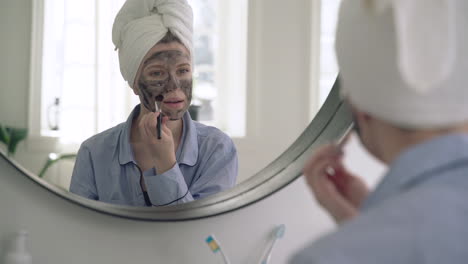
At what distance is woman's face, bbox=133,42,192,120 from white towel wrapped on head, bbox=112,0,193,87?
1 cm

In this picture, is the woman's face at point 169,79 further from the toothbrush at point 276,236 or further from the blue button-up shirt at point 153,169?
the toothbrush at point 276,236

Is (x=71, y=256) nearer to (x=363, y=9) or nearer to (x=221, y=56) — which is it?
(x=221, y=56)

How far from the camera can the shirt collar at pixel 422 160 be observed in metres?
0.40

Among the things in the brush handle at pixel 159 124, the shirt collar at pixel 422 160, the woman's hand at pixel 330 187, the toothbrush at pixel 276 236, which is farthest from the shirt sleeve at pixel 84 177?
the shirt collar at pixel 422 160

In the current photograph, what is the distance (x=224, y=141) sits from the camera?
2.97ft

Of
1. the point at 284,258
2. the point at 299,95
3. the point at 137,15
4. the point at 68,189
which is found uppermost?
the point at 137,15

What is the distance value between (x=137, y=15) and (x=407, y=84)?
0.51 meters

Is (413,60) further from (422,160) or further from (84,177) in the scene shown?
(84,177)

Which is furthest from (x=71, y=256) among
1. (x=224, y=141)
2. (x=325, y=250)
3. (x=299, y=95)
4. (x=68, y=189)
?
(x=325, y=250)

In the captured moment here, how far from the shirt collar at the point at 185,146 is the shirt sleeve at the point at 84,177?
1.8 inches

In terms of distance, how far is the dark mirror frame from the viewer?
875mm

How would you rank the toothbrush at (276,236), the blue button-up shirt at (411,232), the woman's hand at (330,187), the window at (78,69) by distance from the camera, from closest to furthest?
the blue button-up shirt at (411,232)
the woman's hand at (330,187)
the window at (78,69)
the toothbrush at (276,236)

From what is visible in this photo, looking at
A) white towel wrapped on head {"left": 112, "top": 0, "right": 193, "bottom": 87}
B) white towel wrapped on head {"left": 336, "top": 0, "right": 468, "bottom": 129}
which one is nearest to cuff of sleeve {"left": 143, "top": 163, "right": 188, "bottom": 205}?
white towel wrapped on head {"left": 112, "top": 0, "right": 193, "bottom": 87}

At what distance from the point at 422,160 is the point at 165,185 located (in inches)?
21.3
